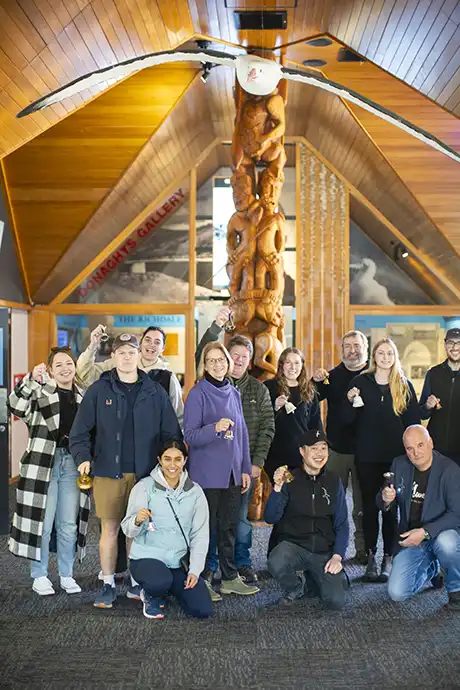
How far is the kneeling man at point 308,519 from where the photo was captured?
174 inches

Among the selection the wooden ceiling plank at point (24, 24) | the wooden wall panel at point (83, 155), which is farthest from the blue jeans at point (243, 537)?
the wooden wall panel at point (83, 155)

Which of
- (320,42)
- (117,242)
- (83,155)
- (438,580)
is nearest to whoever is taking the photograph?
(438,580)

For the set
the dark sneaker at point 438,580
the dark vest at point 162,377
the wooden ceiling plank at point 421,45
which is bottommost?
the dark sneaker at point 438,580

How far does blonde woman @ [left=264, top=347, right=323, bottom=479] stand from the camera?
4.95 meters

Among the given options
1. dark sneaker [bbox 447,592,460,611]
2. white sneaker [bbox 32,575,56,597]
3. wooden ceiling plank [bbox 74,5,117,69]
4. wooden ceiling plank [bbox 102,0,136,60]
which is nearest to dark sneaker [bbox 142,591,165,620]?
white sneaker [bbox 32,575,56,597]

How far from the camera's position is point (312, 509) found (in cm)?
451

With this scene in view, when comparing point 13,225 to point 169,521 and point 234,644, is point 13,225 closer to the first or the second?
point 169,521

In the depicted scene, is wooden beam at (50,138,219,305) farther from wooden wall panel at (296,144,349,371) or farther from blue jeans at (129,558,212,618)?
blue jeans at (129,558,212,618)

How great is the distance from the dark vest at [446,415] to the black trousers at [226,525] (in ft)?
4.42

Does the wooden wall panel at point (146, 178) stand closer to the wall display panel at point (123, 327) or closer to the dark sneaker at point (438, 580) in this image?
the wall display panel at point (123, 327)

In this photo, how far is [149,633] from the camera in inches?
154

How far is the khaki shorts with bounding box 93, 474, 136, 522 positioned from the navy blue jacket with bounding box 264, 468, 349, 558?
799 millimetres

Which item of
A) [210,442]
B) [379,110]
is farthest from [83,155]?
[210,442]

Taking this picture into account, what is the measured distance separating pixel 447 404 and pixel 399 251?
4696mm
